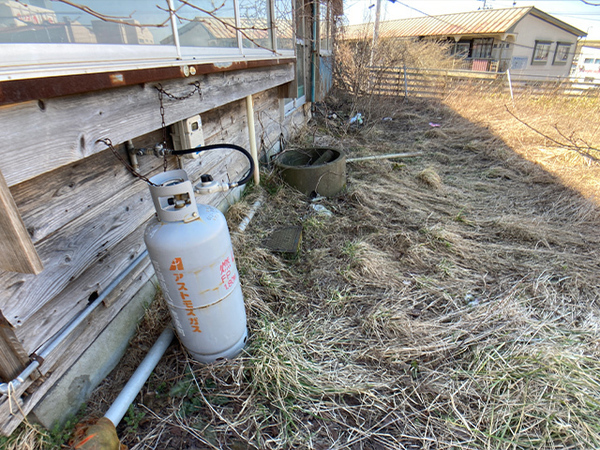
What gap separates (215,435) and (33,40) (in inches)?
65.8

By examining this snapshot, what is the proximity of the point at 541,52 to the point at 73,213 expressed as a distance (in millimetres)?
27672

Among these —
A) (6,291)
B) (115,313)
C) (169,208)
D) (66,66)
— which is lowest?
(115,313)

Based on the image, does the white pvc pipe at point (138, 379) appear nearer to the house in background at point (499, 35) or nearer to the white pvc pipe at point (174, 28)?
the white pvc pipe at point (174, 28)

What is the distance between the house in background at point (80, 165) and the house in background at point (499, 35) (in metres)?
18.3

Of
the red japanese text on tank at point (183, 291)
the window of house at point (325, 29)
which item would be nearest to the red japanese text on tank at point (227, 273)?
the red japanese text on tank at point (183, 291)

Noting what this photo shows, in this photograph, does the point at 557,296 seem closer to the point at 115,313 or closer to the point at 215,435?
the point at 215,435

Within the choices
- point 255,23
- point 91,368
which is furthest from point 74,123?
point 255,23

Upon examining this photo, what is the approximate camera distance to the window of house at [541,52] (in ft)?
67.0

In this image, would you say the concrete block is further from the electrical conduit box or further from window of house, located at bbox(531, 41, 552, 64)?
window of house, located at bbox(531, 41, 552, 64)

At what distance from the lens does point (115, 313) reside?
5.87ft

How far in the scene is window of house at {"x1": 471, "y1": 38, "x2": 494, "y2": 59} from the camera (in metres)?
18.8

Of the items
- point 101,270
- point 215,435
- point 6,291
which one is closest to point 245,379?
point 215,435

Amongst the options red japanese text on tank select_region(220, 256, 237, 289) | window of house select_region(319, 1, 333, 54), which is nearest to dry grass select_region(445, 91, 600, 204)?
window of house select_region(319, 1, 333, 54)

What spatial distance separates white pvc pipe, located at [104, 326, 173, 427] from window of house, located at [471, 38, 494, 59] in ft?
75.9
